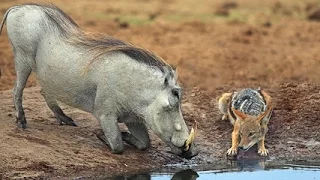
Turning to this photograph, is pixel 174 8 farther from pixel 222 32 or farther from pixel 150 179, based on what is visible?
pixel 150 179

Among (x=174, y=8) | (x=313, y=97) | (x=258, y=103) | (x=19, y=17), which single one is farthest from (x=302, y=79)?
(x=174, y=8)

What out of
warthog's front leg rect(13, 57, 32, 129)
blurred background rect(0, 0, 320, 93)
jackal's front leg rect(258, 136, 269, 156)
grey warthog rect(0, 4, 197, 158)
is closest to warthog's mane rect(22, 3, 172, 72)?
grey warthog rect(0, 4, 197, 158)

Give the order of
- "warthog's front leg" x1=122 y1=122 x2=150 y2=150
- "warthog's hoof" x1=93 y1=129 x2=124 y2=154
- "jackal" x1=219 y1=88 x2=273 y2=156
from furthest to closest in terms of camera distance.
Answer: "jackal" x1=219 y1=88 x2=273 y2=156, "warthog's front leg" x1=122 y1=122 x2=150 y2=150, "warthog's hoof" x1=93 y1=129 x2=124 y2=154

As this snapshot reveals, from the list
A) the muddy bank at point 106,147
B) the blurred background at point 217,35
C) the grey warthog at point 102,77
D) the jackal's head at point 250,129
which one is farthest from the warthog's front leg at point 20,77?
the blurred background at point 217,35

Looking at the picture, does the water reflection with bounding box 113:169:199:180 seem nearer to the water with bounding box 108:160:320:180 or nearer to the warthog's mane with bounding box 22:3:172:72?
the water with bounding box 108:160:320:180

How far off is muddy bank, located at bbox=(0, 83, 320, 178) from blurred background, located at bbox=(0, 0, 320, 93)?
1.40 meters

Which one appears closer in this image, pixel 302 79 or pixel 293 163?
pixel 293 163

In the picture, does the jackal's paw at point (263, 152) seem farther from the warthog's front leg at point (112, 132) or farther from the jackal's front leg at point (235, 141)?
the warthog's front leg at point (112, 132)

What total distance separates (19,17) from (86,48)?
755 millimetres

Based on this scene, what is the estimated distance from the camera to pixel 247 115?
9.50 m

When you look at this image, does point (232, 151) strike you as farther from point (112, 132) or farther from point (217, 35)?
point (217, 35)

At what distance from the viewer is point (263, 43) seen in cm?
1580

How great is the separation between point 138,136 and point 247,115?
1219 millimetres

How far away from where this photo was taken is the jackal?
363 inches
